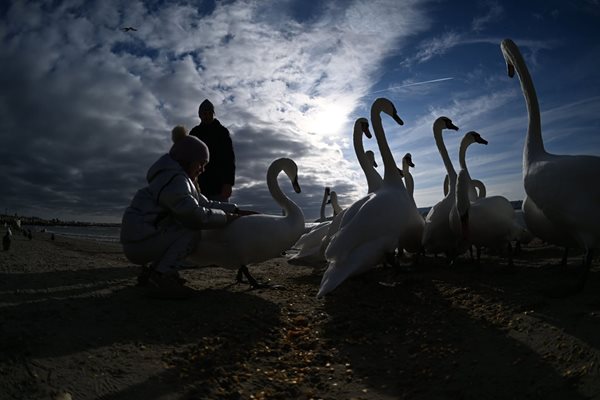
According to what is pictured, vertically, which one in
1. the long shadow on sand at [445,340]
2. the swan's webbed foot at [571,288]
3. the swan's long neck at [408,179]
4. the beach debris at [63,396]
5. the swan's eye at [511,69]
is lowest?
the long shadow on sand at [445,340]

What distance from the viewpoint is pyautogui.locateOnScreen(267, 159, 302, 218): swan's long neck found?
6.33 m

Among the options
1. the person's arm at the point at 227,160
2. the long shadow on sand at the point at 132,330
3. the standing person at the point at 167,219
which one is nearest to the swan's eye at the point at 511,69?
the person's arm at the point at 227,160

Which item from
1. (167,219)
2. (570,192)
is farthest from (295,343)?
(570,192)

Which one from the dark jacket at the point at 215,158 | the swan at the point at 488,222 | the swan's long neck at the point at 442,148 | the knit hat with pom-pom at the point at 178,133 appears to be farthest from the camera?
the swan's long neck at the point at 442,148

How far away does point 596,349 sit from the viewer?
257cm

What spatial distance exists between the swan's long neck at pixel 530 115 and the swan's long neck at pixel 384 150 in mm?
2151

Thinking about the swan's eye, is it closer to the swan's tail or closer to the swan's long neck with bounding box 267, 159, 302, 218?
the swan's tail

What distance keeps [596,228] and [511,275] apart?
1.65 m

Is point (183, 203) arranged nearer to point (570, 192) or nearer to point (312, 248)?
point (570, 192)

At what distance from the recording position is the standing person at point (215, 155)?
273 inches

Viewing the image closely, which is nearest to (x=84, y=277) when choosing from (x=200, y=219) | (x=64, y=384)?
(x=200, y=219)

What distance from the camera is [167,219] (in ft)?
14.9

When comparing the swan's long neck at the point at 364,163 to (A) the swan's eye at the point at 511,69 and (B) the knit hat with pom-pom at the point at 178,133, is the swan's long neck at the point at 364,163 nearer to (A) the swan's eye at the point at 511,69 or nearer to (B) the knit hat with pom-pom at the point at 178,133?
(A) the swan's eye at the point at 511,69

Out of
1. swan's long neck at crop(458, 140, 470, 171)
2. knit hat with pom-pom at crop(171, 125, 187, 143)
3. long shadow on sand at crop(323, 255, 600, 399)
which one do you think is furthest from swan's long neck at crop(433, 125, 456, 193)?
knit hat with pom-pom at crop(171, 125, 187, 143)
